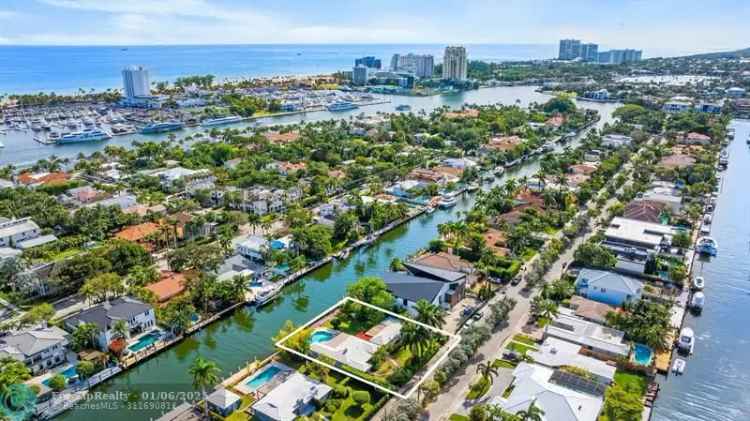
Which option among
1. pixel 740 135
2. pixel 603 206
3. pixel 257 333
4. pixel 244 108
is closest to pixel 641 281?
pixel 603 206

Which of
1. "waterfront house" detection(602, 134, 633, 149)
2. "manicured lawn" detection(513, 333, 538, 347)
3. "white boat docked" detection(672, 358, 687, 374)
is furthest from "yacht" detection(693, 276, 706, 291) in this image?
"waterfront house" detection(602, 134, 633, 149)

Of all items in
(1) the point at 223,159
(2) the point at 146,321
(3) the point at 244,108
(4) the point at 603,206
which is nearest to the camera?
(2) the point at 146,321

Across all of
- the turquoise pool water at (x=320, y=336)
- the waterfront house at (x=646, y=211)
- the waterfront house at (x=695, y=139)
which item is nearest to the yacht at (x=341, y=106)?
the waterfront house at (x=695, y=139)

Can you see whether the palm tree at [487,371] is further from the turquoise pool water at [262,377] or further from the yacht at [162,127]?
the yacht at [162,127]

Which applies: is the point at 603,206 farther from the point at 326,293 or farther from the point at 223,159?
the point at 223,159

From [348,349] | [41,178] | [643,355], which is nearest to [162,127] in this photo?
[41,178]
